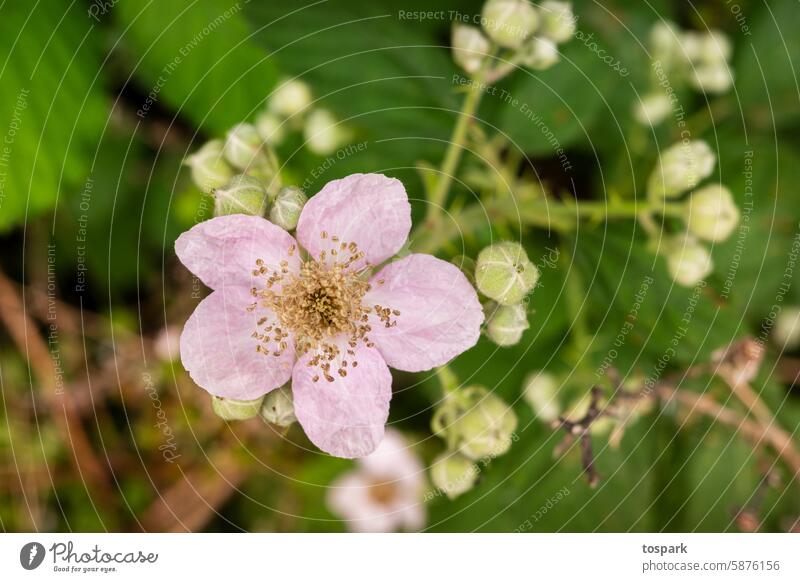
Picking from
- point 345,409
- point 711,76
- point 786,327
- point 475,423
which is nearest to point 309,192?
point 345,409

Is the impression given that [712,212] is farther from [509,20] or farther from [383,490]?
[383,490]

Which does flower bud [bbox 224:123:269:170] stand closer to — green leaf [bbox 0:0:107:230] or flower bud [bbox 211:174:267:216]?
flower bud [bbox 211:174:267:216]

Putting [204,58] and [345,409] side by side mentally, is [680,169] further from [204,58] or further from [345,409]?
[204,58]

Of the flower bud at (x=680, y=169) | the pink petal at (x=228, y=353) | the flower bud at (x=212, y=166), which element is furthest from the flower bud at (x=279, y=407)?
the flower bud at (x=680, y=169)

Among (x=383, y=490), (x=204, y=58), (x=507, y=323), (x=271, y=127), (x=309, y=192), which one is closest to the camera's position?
(x=507, y=323)

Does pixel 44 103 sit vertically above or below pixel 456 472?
above

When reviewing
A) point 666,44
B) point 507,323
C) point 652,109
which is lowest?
point 507,323

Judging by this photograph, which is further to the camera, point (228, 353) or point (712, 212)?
point (712, 212)

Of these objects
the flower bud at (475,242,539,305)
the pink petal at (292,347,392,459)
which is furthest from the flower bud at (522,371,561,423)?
the pink petal at (292,347,392,459)

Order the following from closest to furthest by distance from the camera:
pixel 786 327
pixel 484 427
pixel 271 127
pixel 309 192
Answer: pixel 484 427 < pixel 309 192 < pixel 271 127 < pixel 786 327
